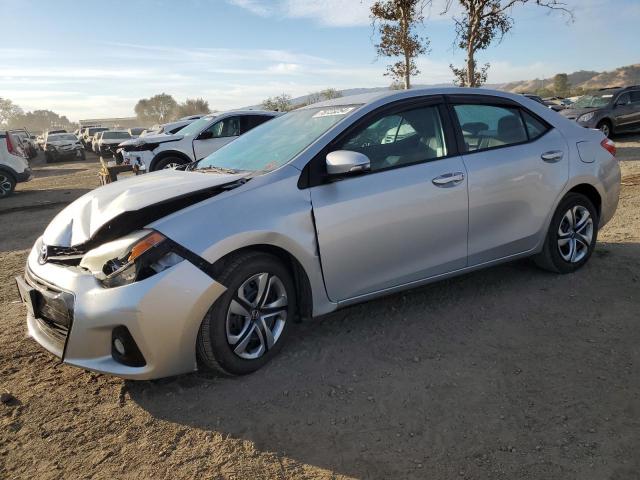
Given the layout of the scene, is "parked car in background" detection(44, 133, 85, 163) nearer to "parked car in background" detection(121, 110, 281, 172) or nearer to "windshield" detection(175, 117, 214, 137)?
"parked car in background" detection(121, 110, 281, 172)

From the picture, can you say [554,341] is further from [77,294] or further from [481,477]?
[77,294]

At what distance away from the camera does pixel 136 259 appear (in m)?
2.63

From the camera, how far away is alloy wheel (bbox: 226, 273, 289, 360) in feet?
9.63

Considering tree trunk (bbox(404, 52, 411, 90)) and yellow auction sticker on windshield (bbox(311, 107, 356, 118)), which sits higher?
tree trunk (bbox(404, 52, 411, 90))

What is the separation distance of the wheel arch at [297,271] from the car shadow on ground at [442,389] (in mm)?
328

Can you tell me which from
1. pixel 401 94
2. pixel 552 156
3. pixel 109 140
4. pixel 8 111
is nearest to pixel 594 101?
pixel 552 156

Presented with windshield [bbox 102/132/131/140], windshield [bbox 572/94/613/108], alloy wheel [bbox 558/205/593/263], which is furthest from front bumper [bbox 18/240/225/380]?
windshield [bbox 102/132/131/140]

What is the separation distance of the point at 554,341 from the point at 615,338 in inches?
15.9

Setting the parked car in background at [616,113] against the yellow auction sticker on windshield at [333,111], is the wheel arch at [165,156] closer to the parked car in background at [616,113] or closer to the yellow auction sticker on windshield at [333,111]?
the yellow auction sticker on windshield at [333,111]

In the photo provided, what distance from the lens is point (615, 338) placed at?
3291 mm

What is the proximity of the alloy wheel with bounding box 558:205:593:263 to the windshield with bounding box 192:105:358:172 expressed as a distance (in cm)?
218

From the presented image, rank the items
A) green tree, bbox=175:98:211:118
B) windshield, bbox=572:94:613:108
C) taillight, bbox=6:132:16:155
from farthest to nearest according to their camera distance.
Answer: green tree, bbox=175:98:211:118 → windshield, bbox=572:94:613:108 → taillight, bbox=6:132:16:155

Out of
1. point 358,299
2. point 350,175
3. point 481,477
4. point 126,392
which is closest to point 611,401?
point 481,477

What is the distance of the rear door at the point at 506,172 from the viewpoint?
12.3 ft
